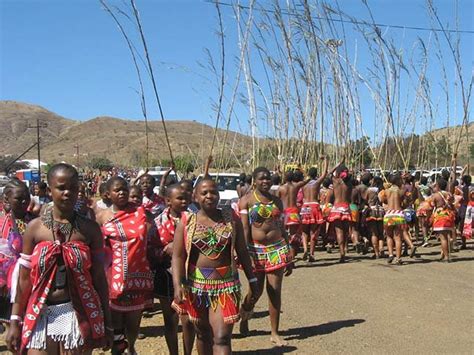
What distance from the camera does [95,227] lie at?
343 cm

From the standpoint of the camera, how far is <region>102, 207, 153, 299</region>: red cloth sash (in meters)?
4.66

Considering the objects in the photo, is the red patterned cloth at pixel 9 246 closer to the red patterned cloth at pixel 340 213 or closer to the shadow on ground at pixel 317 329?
the shadow on ground at pixel 317 329

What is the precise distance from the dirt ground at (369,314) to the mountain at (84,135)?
215 feet

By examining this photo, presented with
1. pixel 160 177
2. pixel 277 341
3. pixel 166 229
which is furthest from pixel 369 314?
pixel 160 177

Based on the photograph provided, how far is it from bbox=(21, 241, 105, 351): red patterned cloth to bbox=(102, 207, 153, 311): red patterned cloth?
128cm

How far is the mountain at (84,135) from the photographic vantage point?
8381 centimetres

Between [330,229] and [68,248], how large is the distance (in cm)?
897

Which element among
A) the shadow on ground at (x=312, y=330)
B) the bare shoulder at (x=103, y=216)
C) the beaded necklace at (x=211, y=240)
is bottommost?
A: the shadow on ground at (x=312, y=330)

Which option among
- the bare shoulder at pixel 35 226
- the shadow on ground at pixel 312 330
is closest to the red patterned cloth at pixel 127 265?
the bare shoulder at pixel 35 226

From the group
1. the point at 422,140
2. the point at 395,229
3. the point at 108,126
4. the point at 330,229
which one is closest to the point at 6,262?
the point at 395,229

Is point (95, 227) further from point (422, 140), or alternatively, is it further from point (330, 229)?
point (422, 140)

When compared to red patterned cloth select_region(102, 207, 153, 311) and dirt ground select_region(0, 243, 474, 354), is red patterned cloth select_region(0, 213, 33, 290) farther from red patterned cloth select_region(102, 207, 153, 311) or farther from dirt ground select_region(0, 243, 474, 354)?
dirt ground select_region(0, 243, 474, 354)

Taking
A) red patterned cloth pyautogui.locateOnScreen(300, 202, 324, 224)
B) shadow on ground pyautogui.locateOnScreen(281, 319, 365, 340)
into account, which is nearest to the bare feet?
shadow on ground pyautogui.locateOnScreen(281, 319, 365, 340)

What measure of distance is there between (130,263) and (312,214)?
20.9 ft
